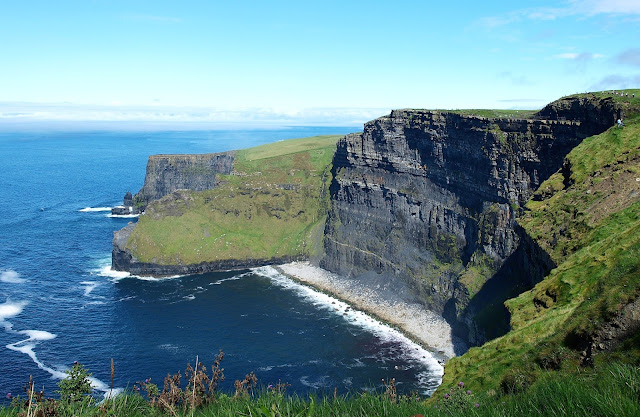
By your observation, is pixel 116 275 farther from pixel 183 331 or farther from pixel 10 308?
pixel 183 331

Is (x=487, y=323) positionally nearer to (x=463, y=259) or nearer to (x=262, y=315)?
(x=463, y=259)

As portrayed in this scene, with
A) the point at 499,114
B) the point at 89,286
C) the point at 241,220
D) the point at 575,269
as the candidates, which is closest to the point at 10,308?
the point at 89,286

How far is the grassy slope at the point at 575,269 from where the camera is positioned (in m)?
28.3

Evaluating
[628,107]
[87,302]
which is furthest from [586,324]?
[87,302]

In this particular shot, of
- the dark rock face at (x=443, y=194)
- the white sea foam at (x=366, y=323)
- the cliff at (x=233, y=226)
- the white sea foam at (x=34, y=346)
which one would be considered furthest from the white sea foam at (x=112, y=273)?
the dark rock face at (x=443, y=194)

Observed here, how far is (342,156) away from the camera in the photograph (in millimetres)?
173500

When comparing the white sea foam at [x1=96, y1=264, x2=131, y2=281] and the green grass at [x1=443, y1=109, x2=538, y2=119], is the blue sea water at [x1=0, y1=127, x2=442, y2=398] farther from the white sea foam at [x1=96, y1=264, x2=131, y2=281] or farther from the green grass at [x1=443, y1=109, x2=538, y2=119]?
the green grass at [x1=443, y1=109, x2=538, y2=119]

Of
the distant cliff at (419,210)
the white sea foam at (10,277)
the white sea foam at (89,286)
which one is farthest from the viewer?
the white sea foam at (10,277)

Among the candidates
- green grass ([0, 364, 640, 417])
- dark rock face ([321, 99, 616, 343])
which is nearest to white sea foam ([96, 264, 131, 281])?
dark rock face ([321, 99, 616, 343])

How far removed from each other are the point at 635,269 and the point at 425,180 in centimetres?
11388

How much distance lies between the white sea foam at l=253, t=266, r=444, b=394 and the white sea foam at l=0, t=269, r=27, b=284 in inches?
2465

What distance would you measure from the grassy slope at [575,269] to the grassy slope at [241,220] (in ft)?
352

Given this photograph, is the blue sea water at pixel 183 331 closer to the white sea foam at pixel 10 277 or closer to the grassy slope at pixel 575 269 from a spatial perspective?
the white sea foam at pixel 10 277

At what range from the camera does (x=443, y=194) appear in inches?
5349
